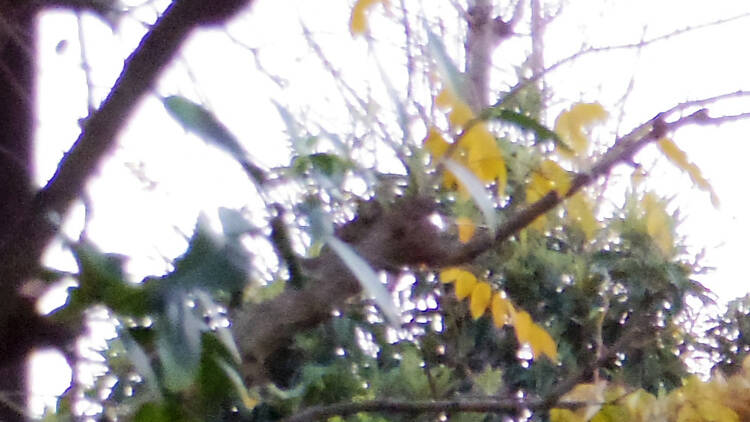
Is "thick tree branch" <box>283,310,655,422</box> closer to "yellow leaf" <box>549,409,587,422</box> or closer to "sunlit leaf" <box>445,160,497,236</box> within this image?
"yellow leaf" <box>549,409,587,422</box>

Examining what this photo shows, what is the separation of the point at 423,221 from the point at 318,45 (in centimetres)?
43

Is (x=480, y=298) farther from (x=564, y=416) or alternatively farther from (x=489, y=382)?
(x=489, y=382)

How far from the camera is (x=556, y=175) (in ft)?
1.71

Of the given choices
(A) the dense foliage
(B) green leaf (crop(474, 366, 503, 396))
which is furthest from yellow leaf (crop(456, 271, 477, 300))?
(B) green leaf (crop(474, 366, 503, 396))

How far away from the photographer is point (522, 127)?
1.38 feet

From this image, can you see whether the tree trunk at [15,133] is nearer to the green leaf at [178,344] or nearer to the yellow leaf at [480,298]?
the green leaf at [178,344]

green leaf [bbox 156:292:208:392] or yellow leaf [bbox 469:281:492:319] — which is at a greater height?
yellow leaf [bbox 469:281:492:319]

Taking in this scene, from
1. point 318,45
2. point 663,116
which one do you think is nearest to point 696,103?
point 663,116

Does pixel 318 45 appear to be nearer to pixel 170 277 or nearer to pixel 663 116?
pixel 663 116

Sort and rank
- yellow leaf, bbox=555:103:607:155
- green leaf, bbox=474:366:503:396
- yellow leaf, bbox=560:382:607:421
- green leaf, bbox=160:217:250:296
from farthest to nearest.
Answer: green leaf, bbox=474:366:503:396 < yellow leaf, bbox=560:382:607:421 < yellow leaf, bbox=555:103:607:155 < green leaf, bbox=160:217:250:296

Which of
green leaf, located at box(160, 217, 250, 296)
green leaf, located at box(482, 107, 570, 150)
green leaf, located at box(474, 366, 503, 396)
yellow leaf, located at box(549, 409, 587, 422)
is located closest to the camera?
green leaf, located at box(160, 217, 250, 296)

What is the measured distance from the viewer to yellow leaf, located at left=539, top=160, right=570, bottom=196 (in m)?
0.50

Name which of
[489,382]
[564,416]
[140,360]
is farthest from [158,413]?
[489,382]

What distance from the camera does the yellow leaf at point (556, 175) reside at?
500mm
